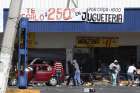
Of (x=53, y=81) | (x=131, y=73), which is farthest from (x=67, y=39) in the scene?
(x=131, y=73)

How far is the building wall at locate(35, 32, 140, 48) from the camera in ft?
120

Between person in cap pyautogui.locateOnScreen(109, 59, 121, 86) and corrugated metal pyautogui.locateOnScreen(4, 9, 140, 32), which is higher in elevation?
corrugated metal pyautogui.locateOnScreen(4, 9, 140, 32)

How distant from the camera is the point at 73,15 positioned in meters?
34.3

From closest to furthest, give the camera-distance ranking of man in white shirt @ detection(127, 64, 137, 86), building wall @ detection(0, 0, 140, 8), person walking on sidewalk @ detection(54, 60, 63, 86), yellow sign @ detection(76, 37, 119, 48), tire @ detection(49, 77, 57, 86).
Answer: tire @ detection(49, 77, 57, 86) < person walking on sidewalk @ detection(54, 60, 63, 86) < man in white shirt @ detection(127, 64, 137, 86) < building wall @ detection(0, 0, 140, 8) < yellow sign @ detection(76, 37, 119, 48)

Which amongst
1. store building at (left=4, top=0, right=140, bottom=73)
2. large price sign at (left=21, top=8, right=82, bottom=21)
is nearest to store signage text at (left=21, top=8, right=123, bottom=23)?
large price sign at (left=21, top=8, right=82, bottom=21)

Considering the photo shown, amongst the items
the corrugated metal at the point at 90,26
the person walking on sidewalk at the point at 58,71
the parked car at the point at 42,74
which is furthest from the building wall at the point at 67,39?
the person walking on sidewalk at the point at 58,71

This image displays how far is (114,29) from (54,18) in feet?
12.4

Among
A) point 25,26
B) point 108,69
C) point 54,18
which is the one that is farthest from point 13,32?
point 108,69

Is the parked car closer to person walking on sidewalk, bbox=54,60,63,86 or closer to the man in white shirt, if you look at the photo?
person walking on sidewalk, bbox=54,60,63,86

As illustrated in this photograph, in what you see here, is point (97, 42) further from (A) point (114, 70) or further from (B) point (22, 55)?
(B) point (22, 55)

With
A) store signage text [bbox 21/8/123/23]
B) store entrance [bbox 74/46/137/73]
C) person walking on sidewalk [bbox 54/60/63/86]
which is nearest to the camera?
person walking on sidewalk [bbox 54/60/63/86]

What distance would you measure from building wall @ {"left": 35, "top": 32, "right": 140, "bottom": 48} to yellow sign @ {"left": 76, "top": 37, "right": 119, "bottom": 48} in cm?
27

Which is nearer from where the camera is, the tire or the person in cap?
the tire

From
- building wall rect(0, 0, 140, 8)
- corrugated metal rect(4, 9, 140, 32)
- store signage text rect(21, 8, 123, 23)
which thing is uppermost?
building wall rect(0, 0, 140, 8)
